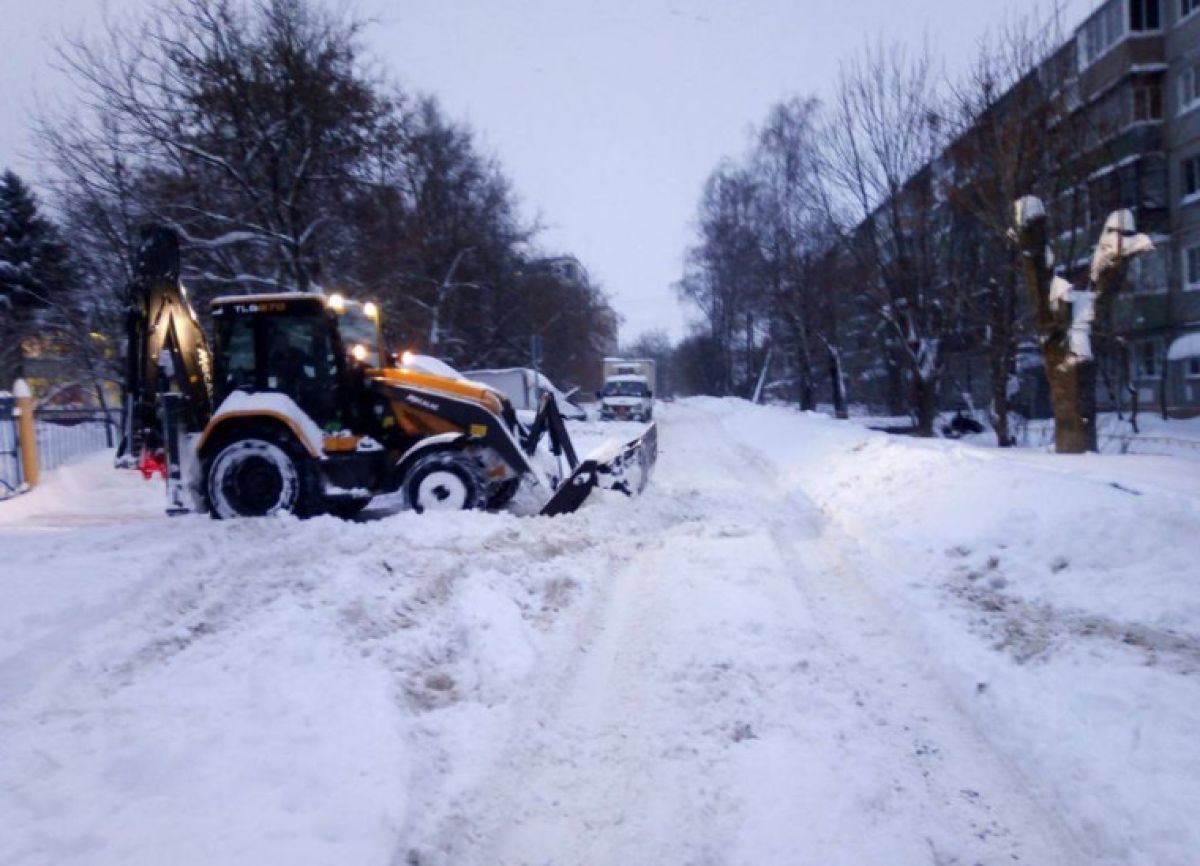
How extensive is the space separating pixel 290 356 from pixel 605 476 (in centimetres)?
391

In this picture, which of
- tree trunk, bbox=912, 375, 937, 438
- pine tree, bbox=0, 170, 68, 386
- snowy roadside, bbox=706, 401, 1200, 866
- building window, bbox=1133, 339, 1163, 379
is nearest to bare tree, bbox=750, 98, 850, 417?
tree trunk, bbox=912, 375, 937, 438

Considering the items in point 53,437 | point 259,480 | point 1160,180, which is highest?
point 1160,180

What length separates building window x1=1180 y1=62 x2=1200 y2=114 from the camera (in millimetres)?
26264

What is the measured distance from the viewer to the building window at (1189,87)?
2626 centimetres

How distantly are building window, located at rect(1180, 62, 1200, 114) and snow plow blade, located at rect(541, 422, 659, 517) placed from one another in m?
25.5

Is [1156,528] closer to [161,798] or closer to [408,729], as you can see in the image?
[408,729]

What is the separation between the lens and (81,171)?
1739 cm

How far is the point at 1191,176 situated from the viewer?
2688 centimetres

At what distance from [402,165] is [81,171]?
690 centimetres

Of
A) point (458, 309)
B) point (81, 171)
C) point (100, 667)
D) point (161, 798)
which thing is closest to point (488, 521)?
point (100, 667)

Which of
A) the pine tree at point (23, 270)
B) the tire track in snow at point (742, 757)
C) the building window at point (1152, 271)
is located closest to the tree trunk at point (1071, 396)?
the tire track in snow at point (742, 757)

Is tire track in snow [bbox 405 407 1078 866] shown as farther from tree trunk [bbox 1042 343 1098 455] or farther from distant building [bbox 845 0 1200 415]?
distant building [bbox 845 0 1200 415]

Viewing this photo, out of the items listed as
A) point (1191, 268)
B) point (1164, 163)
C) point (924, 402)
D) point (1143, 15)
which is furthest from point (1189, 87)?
point (924, 402)

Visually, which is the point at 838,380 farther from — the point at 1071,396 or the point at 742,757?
the point at 742,757
